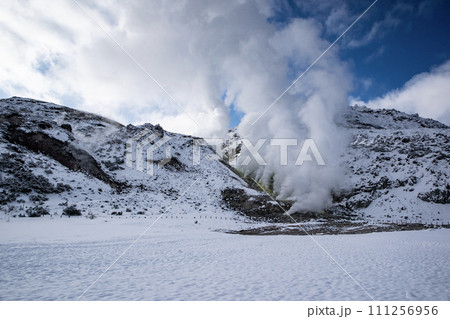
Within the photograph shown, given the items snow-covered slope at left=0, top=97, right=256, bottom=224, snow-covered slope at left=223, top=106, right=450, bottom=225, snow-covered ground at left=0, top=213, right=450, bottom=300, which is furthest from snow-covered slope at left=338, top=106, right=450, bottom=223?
snow-covered ground at left=0, top=213, right=450, bottom=300

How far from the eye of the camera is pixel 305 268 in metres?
8.30

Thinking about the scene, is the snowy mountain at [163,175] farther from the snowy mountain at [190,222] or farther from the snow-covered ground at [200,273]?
the snow-covered ground at [200,273]

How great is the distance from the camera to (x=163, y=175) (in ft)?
144

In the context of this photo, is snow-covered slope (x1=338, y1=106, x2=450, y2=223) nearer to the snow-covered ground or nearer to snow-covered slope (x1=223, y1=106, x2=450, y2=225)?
snow-covered slope (x1=223, y1=106, x2=450, y2=225)

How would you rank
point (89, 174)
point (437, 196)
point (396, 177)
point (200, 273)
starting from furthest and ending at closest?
1. point (396, 177)
2. point (437, 196)
3. point (89, 174)
4. point (200, 273)

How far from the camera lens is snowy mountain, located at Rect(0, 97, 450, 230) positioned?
989 inches

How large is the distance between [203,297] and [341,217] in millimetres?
36482

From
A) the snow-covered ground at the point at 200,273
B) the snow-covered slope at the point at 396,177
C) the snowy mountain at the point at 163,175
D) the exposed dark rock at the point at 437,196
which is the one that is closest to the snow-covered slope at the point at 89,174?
the snowy mountain at the point at 163,175

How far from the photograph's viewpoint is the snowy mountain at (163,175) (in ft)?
82.4

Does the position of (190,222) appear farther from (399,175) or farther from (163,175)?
(399,175)

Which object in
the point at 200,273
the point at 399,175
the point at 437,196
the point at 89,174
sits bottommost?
the point at 200,273

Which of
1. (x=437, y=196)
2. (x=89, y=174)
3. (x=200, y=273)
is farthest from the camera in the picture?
(x=437, y=196)

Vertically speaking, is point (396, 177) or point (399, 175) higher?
point (399, 175)

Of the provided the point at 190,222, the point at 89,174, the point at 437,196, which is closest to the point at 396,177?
the point at 437,196
